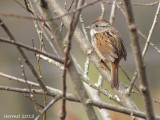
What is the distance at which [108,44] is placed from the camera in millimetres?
4793

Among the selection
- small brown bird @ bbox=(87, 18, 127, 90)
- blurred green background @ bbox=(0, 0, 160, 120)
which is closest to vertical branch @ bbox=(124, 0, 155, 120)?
small brown bird @ bbox=(87, 18, 127, 90)

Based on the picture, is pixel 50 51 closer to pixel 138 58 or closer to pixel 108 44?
pixel 108 44

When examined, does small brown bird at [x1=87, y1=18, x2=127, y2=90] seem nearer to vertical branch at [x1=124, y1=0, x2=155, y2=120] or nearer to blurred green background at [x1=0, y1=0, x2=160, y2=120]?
vertical branch at [x1=124, y1=0, x2=155, y2=120]

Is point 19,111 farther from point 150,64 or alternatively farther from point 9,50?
point 150,64

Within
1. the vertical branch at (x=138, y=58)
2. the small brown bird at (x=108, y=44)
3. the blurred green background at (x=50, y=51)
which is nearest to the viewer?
the vertical branch at (x=138, y=58)

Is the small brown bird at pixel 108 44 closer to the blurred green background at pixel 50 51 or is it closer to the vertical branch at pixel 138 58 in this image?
the vertical branch at pixel 138 58

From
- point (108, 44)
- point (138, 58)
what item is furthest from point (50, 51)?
point (138, 58)

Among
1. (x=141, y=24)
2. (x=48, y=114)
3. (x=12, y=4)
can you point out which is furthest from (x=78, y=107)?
(x=12, y=4)

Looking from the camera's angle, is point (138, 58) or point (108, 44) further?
point (108, 44)

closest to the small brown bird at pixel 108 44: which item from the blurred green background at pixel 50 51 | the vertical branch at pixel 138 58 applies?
the vertical branch at pixel 138 58

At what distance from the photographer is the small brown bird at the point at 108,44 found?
443cm

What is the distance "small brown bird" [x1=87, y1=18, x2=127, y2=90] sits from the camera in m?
4.43

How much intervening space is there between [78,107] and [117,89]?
3667mm

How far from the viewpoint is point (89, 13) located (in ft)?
27.3
